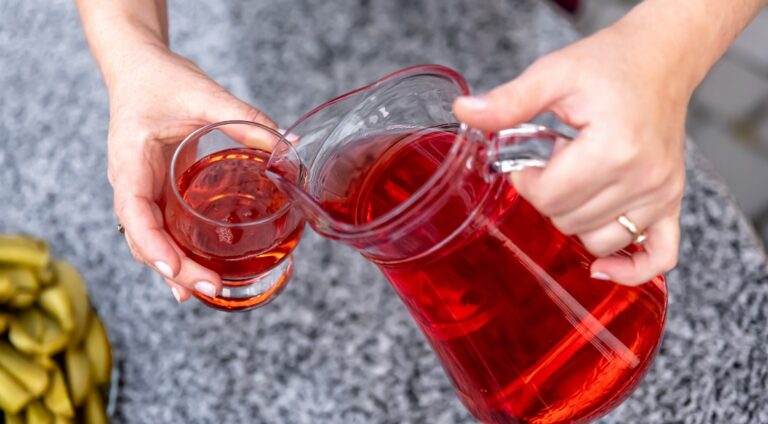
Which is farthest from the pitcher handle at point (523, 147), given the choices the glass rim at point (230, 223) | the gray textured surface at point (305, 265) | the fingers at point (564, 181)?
the gray textured surface at point (305, 265)

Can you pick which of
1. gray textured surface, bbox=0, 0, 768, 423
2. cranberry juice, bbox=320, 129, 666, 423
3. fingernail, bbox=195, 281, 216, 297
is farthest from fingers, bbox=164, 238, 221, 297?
gray textured surface, bbox=0, 0, 768, 423

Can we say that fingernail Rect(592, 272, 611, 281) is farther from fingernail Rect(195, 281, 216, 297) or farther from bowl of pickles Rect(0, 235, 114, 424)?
bowl of pickles Rect(0, 235, 114, 424)

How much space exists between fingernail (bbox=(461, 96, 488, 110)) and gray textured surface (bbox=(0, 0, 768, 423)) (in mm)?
377

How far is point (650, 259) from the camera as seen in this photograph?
44 cm

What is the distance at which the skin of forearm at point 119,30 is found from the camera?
2.07 feet

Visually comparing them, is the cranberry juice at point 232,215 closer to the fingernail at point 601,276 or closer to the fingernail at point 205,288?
the fingernail at point 205,288

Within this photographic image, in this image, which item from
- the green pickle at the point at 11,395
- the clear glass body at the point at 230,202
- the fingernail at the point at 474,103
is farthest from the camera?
the green pickle at the point at 11,395

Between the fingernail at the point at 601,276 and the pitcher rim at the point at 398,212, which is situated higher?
the pitcher rim at the point at 398,212

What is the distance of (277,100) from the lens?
835 mm

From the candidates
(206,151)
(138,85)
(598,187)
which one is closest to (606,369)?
(598,187)

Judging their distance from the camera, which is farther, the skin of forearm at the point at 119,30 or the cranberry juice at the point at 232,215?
the skin of forearm at the point at 119,30

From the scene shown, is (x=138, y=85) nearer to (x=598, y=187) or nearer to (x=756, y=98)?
(x=598, y=187)

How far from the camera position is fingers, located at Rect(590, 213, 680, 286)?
17.3 inches

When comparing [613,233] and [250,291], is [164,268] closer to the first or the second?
[250,291]
